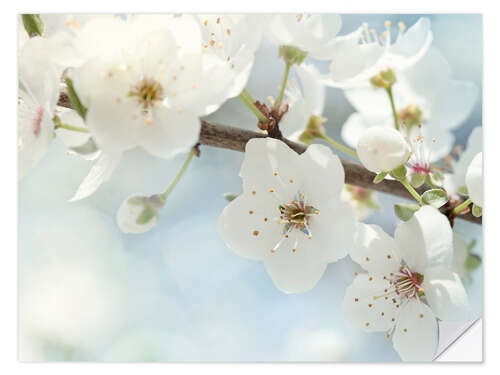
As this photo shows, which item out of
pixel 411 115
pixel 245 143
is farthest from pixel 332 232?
pixel 411 115

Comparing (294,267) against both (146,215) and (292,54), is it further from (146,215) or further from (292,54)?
(292,54)

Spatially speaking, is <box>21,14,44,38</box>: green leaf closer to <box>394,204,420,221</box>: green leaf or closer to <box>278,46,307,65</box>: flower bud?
<box>278,46,307,65</box>: flower bud

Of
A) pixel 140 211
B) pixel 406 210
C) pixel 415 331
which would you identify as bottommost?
pixel 415 331

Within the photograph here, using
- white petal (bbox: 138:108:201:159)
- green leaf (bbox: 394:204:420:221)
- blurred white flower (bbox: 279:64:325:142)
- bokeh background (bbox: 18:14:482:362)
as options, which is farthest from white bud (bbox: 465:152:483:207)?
white petal (bbox: 138:108:201:159)

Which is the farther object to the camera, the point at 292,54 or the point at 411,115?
the point at 411,115

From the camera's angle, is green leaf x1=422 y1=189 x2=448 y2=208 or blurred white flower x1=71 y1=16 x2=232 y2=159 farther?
green leaf x1=422 y1=189 x2=448 y2=208

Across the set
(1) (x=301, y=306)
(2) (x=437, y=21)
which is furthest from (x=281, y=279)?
(2) (x=437, y=21)
